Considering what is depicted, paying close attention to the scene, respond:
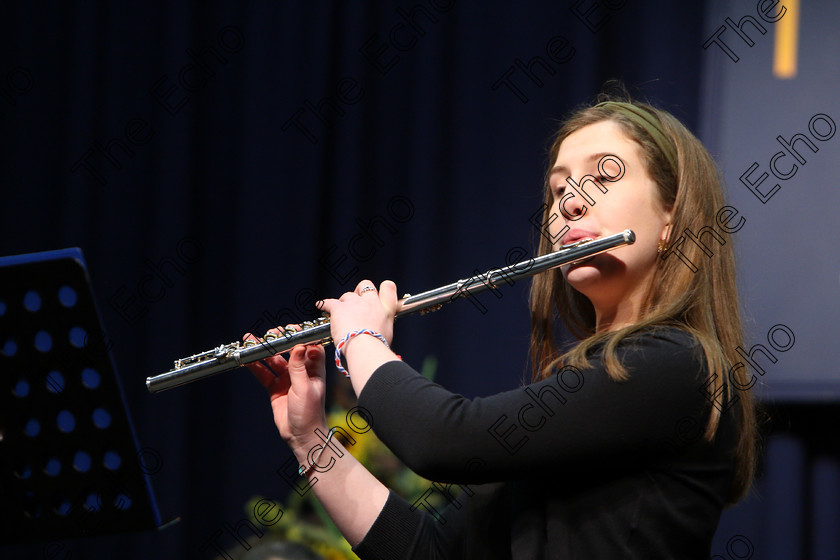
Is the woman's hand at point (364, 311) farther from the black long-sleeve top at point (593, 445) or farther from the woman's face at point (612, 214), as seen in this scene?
the woman's face at point (612, 214)

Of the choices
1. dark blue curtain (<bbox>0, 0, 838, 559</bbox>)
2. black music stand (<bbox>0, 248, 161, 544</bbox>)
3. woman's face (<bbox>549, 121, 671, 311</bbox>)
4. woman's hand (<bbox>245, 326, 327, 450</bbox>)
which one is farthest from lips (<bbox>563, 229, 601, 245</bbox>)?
dark blue curtain (<bbox>0, 0, 838, 559</bbox>)

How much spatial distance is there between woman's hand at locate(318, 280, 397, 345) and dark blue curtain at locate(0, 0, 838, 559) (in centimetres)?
107

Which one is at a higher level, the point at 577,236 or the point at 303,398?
the point at 577,236

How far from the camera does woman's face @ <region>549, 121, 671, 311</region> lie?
1094mm

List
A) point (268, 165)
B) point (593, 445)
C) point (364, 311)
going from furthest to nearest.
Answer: point (268, 165), point (364, 311), point (593, 445)

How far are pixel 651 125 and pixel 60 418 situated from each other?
0.87m

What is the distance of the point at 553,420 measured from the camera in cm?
91

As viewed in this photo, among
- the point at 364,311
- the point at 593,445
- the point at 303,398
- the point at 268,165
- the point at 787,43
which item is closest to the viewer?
the point at 593,445

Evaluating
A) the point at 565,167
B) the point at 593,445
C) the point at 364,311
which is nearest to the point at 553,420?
the point at 593,445

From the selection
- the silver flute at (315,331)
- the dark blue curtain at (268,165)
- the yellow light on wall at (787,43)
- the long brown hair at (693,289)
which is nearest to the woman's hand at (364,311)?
the silver flute at (315,331)

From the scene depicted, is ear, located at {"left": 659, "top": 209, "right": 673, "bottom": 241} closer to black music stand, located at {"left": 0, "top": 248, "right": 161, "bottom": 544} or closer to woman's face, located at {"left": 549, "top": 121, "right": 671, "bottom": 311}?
woman's face, located at {"left": 549, "top": 121, "right": 671, "bottom": 311}

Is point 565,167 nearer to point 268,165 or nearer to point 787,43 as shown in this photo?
point 787,43

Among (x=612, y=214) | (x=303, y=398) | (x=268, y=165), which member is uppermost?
(x=612, y=214)

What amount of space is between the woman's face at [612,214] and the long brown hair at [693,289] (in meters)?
0.02
